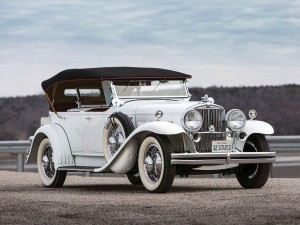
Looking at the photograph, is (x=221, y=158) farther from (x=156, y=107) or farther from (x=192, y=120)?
(x=156, y=107)

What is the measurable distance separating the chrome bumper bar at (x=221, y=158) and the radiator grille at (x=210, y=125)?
1.37 ft

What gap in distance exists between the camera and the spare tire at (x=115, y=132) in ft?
45.9

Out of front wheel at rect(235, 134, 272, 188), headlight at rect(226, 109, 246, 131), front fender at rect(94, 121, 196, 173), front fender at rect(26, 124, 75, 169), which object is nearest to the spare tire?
front fender at rect(94, 121, 196, 173)

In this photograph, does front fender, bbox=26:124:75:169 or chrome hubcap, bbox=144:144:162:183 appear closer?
chrome hubcap, bbox=144:144:162:183

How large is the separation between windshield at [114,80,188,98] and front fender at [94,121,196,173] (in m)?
1.38

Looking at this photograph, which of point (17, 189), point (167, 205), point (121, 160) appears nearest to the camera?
point (167, 205)

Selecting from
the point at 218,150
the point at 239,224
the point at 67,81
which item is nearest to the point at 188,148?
the point at 218,150

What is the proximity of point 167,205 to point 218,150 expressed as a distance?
106 inches

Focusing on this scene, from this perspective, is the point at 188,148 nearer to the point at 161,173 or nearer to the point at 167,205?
the point at 161,173

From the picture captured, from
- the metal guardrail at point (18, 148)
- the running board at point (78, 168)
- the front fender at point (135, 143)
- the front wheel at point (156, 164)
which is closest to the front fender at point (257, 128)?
the front fender at point (135, 143)

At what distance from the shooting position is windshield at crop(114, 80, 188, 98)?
15242mm

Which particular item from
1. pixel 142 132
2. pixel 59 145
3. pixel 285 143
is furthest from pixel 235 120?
pixel 285 143

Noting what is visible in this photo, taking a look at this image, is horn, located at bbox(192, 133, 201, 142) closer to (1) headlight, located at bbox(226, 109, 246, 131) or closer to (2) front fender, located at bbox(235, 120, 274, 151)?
(1) headlight, located at bbox(226, 109, 246, 131)

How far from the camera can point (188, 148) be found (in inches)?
536
